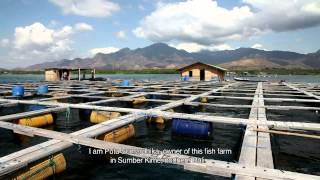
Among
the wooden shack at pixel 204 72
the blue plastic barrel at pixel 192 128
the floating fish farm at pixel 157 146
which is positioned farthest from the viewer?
the wooden shack at pixel 204 72

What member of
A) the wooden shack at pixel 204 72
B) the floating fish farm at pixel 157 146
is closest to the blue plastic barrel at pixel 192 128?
the floating fish farm at pixel 157 146

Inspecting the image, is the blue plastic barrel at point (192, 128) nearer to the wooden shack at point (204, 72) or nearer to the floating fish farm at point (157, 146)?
the floating fish farm at point (157, 146)

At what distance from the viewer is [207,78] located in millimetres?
48875

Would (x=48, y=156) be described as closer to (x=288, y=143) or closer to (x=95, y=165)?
(x=95, y=165)

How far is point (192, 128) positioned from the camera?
11.7 metres

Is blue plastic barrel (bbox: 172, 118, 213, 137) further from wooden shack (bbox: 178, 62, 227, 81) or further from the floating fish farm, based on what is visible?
wooden shack (bbox: 178, 62, 227, 81)

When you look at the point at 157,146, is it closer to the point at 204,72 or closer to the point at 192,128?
the point at 192,128

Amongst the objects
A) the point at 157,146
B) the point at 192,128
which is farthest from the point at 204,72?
the point at 157,146

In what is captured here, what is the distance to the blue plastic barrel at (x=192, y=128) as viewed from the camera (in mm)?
11602

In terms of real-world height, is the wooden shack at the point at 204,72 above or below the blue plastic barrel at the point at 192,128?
above

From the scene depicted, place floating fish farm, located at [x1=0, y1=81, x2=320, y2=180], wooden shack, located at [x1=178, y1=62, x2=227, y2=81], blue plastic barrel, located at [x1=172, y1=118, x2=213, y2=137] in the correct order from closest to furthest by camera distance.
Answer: floating fish farm, located at [x1=0, y1=81, x2=320, y2=180]
blue plastic barrel, located at [x1=172, y1=118, x2=213, y2=137]
wooden shack, located at [x1=178, y1=62, x2=227, y2=81]

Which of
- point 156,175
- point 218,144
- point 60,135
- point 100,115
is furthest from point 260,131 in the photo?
point 100,115

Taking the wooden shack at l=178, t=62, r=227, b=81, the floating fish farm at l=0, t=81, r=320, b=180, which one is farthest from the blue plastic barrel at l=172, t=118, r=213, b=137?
the wooden shack at l=178, t=62, r=227, b=81

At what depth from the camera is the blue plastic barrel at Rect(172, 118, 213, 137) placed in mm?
11602
